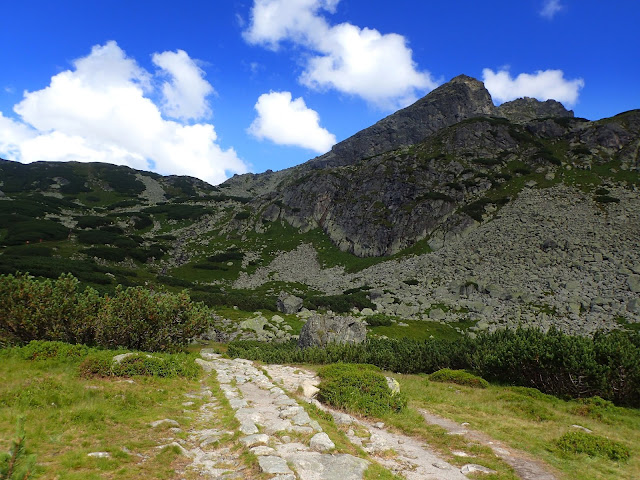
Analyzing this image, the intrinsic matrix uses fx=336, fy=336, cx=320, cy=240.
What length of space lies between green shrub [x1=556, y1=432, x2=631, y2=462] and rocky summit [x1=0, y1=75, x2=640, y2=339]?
79.0ft

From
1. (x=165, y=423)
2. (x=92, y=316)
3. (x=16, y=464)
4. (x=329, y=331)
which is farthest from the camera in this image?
(x=329, y=331)

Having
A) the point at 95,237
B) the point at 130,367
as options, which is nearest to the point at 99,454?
the point at 130,367

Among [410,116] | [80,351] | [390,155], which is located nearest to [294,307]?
[80,351]

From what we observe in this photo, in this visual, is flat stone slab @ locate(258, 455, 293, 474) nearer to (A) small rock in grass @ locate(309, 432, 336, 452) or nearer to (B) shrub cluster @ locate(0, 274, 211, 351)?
(A) small rock in grass @ locate(309, 432, 336, 452)

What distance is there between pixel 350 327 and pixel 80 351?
22.4m

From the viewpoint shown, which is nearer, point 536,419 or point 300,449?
point 300,449

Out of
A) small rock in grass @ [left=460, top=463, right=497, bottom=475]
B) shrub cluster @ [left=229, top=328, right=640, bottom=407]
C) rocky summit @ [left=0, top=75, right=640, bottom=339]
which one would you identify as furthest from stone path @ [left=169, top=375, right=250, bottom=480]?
rocky summit @ [left=0, top=75, right=640, bottom=339]

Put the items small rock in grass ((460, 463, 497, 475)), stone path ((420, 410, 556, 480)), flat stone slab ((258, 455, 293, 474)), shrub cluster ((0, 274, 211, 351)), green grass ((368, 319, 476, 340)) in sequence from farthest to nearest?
green grass ((368, 319, 476, 340))
shrub cluster ((0, 274, 211, 351))
stone path ((420, 410, 556, 480))
small rock in grass ((460, 463, 497, 475))
flat stone slab ((258, 455, 293, 474))

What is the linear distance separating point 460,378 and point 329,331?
12836 mm

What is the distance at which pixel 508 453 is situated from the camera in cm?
970

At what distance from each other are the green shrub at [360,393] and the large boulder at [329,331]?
15.3m

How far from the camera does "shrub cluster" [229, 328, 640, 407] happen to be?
17250 mm

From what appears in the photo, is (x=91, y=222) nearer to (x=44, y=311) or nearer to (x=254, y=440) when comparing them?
(x=44, y=311)

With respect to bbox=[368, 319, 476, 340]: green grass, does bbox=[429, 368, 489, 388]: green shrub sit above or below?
above
